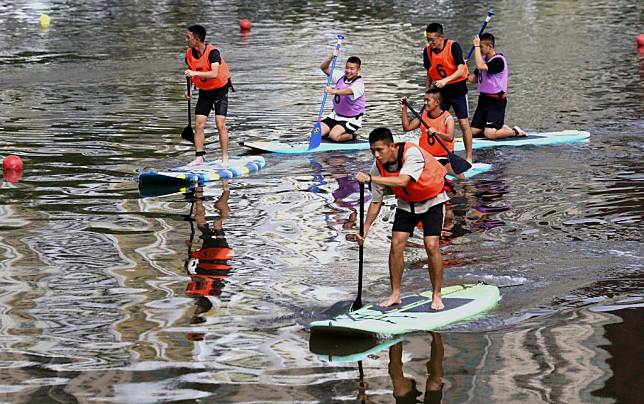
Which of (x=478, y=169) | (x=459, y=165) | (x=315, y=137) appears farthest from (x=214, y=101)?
(x=459, y=165)

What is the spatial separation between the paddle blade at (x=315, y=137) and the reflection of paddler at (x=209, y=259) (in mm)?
3610

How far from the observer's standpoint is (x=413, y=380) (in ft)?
27.0

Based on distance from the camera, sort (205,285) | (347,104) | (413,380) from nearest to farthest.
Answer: (413,380)
(205,285)
(347,104)

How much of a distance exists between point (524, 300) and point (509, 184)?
507cm

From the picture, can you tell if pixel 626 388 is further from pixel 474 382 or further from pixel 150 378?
pixel 150 378

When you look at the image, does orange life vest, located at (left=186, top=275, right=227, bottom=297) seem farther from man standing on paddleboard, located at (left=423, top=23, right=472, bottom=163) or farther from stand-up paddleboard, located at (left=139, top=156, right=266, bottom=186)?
man standing on paddleboard, located at (left=423, top=23, right=472, bottom=163)

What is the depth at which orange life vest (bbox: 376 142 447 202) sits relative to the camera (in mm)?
9531

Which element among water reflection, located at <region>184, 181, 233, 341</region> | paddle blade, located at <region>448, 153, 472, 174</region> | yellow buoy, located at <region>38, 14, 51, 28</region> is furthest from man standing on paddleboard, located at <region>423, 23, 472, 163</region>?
yellow buoy, located at <region>38, 14, 51, 28</region>

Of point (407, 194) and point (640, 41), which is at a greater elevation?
point (407, 194)

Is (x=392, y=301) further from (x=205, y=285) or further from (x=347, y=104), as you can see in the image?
(x=347, y=104)

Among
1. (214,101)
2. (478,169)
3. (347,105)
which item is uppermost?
(214,101)

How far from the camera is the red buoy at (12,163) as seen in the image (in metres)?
15.5

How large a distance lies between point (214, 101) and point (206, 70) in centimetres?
46

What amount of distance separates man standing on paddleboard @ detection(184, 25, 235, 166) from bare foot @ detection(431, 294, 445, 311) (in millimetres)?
6557
